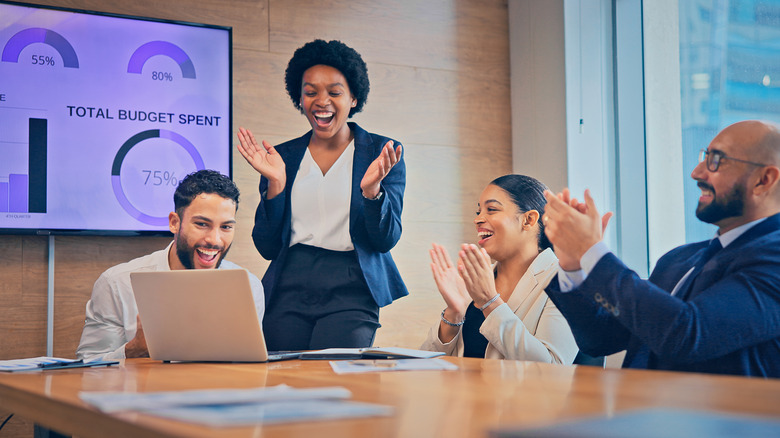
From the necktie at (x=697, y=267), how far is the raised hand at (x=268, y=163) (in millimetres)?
1368

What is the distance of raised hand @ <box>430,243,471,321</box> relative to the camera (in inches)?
88.0

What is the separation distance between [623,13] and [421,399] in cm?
325

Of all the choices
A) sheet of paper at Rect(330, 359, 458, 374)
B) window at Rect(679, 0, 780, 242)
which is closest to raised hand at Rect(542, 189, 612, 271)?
sheet of paper at Rect(330, 359, 458, 374)

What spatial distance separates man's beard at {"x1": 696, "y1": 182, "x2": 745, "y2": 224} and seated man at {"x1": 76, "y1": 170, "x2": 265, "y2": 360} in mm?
1312

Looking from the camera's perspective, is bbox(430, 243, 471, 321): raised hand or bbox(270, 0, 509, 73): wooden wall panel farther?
bbox(270, 0, 509, 73): wooden wall panel

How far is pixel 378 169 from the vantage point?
2420 millimetres

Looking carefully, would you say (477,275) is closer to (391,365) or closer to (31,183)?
(391,365)

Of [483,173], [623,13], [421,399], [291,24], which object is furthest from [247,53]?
[421,399]

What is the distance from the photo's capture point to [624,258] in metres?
3.66

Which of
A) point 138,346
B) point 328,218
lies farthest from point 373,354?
point 328,218

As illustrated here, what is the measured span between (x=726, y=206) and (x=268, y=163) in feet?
4.84

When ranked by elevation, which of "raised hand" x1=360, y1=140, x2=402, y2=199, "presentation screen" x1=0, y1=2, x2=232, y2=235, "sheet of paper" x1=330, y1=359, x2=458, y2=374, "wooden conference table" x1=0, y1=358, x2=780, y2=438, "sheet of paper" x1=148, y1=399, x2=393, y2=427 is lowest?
"sheet of paper" x1=330, y1=359, x2=458, y2=374

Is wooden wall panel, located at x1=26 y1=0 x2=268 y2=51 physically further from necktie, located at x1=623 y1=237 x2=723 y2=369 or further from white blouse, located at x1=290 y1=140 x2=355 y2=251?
necktie, located at x1=623 y1=237 x2=723 y2=369

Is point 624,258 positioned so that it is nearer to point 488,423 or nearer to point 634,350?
point 634,350
